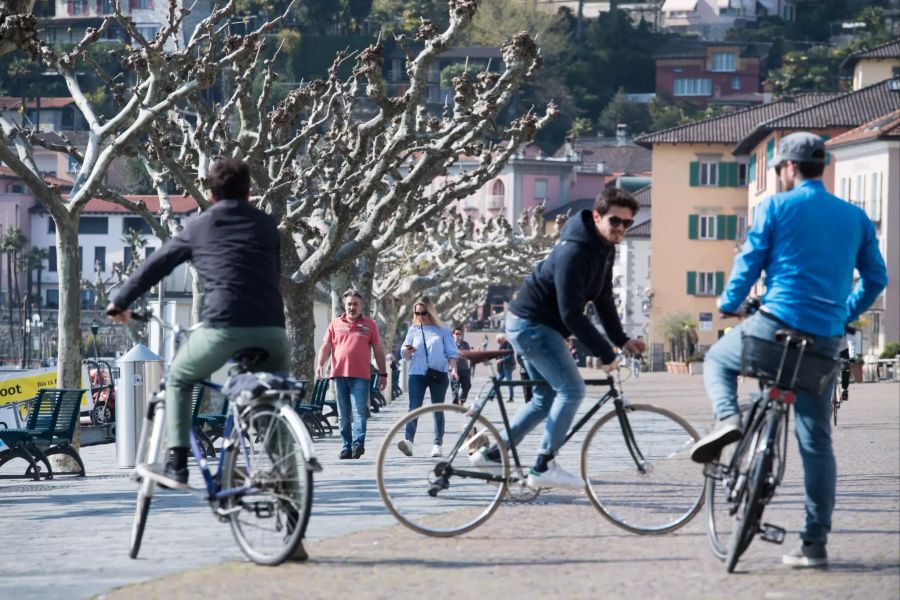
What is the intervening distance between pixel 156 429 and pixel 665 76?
188040 millimetres

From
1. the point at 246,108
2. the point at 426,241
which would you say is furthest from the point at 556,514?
the point at 426,241

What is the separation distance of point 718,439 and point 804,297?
0.71 meters

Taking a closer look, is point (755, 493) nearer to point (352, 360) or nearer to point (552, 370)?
point (552, 370)

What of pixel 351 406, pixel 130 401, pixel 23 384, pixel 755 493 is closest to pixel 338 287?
pixel 23 384

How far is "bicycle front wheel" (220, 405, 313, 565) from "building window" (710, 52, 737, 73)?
188703 mm

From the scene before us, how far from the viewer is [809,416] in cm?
853

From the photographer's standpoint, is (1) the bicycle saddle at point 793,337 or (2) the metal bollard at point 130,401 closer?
(1) the bicycle saddle at point 793,337

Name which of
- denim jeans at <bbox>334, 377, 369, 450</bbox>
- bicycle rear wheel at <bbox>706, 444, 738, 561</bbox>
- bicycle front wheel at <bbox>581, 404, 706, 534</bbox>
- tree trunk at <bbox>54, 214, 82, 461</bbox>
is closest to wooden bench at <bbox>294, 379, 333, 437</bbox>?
denim jeans at <bbox>334, 377, 369, 450</bbox>

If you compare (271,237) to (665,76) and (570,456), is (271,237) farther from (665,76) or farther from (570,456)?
(665,76)

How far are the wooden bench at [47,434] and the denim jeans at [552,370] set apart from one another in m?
8.45

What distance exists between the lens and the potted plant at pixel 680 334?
94.9m

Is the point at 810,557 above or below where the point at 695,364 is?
above

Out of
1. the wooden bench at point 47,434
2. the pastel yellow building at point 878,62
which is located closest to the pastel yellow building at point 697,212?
the pastel yellow building at point 878,62

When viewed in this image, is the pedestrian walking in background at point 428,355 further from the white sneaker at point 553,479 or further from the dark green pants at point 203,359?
the dark green pants at point 203,359
